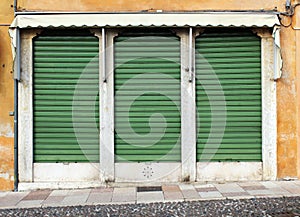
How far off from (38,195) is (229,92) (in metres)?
4.89

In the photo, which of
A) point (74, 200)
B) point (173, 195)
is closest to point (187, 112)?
point (173, 195)

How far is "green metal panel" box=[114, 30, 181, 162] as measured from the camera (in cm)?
879

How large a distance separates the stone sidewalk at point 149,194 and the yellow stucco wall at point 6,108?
49 centimetres

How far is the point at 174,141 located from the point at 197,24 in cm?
271

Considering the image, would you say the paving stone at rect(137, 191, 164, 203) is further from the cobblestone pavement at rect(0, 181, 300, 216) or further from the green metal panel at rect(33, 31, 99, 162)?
the green metal panel at rect(33, 31, 99, 162)

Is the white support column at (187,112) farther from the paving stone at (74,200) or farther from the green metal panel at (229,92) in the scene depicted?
the paving stone at (74,200)

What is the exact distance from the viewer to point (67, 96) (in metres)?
8.77

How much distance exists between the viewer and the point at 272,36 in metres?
8.73

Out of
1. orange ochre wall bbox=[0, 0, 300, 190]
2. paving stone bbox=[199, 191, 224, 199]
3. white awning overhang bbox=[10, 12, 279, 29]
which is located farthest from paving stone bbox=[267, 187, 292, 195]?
white awning overhang bbox=[10, 12, 279, 29]

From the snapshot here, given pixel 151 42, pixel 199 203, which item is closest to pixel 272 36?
pixel 151 42

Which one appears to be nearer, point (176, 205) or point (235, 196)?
point (176, 205)

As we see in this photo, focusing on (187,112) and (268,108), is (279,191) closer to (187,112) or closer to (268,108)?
(268,108)

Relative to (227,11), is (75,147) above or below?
below

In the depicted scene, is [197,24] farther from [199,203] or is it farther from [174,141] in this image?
[199,203]
